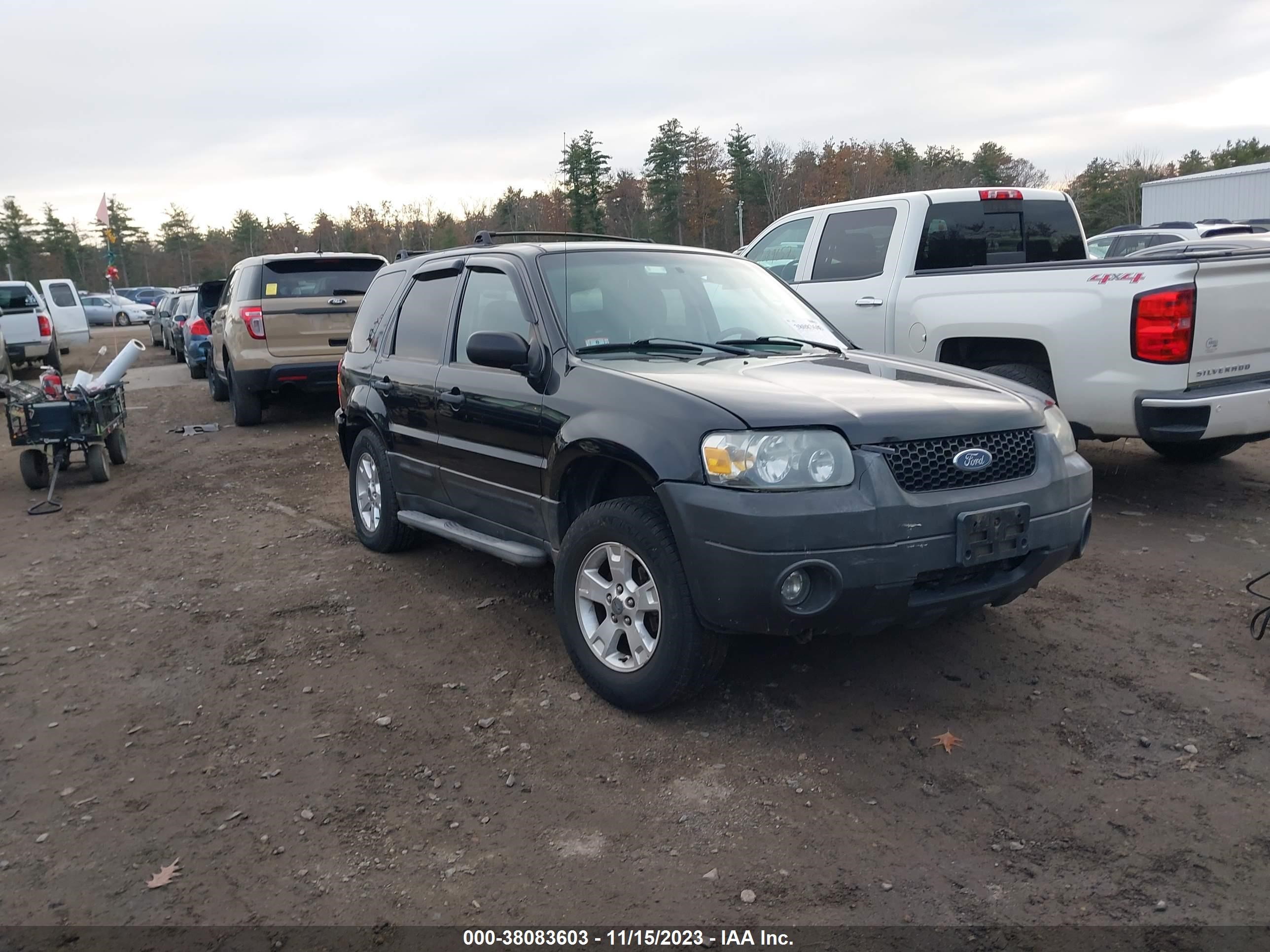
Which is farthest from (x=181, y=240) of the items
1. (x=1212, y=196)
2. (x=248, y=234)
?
(x=1212, y=196)

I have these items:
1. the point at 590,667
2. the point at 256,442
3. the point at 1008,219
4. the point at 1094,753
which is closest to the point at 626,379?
the point at 590,667

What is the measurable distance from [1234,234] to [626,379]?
51.3ft

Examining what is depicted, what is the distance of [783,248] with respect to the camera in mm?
8695

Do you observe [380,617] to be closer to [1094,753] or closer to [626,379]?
[626,379]

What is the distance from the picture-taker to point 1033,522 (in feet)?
12.0

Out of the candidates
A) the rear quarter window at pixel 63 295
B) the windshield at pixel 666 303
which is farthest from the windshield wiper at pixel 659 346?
the rear quarter window at pixel 63 295

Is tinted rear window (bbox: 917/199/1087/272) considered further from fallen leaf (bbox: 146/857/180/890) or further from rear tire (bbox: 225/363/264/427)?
rear tire (bbox: 225/363/264/427)

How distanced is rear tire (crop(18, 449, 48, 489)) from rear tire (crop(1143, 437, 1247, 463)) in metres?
9.15

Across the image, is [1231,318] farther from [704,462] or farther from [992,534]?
[704,462]

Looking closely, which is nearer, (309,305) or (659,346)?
(659,346)

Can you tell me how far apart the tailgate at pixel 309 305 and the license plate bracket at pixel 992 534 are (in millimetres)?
8954

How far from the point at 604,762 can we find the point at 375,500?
10.6 feet

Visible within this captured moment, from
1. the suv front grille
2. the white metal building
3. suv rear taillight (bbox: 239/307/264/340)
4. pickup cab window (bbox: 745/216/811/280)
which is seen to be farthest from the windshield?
the white metal building

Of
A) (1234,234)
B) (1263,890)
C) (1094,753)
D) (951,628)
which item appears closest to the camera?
(1263,890)
